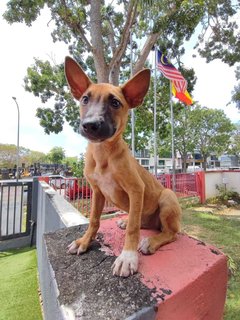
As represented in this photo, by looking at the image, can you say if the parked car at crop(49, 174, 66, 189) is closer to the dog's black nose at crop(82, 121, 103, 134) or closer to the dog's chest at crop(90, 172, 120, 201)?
the dog's chest at crop(90, 172, 120, 201)

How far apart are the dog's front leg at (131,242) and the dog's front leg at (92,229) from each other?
302 millimetres

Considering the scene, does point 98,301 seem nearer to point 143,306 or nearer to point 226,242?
point 143,306

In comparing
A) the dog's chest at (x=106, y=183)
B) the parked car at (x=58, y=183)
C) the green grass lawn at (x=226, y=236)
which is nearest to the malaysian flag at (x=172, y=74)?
the green grass lawn at (x=226, y=236)

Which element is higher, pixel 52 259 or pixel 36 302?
pixel 52 259

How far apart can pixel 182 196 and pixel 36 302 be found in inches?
350

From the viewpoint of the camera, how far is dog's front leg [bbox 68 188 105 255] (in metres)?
1.38

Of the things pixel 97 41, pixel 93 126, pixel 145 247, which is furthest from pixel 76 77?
pixel 97 41

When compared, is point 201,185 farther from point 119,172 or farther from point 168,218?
point 119,172

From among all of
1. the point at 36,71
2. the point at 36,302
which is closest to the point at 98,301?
the point at 36,302

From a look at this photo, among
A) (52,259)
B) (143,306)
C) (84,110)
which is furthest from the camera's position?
(52,259)

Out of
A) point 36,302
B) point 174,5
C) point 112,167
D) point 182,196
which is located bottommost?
point 36,302

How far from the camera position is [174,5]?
6598 millimetres

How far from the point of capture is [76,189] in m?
7.89

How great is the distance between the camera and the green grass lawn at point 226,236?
10.8 feet
